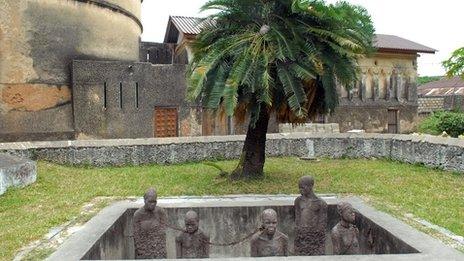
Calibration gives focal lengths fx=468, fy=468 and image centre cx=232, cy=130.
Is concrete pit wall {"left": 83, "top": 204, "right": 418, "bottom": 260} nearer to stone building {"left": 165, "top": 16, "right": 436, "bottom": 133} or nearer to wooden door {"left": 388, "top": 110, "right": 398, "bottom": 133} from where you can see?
stone building {"left": 165, "top": 16, "right": 436, "bottom": 133}

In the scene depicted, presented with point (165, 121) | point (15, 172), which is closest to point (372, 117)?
point (165, 121)

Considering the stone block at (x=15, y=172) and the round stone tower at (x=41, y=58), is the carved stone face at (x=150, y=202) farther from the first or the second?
the round stone tower at (x=41, y=58)

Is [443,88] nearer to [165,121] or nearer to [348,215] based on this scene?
[165,121]

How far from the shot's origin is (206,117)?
711 inches

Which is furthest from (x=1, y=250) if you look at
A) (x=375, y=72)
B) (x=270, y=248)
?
(x=375, y=72)

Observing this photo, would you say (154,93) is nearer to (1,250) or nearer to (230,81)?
(230,81)

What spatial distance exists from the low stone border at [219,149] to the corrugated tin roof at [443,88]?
31568 mm

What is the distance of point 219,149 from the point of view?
41.1 feet

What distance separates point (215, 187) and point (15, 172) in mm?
3753

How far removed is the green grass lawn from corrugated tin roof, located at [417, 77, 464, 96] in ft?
112

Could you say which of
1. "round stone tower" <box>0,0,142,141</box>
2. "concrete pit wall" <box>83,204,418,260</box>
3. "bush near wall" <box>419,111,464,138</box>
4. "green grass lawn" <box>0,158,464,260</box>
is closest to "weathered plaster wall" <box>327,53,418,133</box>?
"bush near wall" <box>419,111,464,138</box>

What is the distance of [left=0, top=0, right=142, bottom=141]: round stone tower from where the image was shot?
1450cm

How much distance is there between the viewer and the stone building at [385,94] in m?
24.0

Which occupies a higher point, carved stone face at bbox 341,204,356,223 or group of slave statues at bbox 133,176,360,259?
carved stone face at bbox 341,204,356,223
